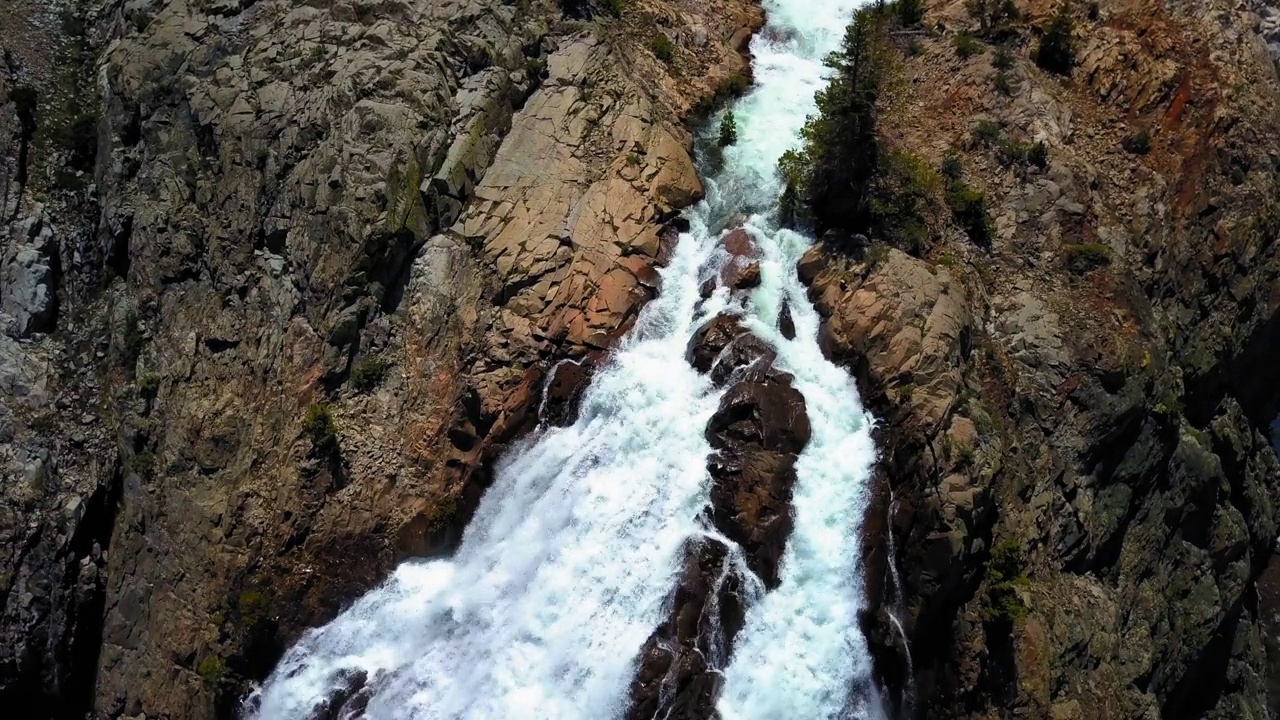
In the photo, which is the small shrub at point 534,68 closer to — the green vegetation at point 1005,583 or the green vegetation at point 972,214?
the green vegetation at point 972,214

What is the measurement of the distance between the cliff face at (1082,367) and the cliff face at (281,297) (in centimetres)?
1022

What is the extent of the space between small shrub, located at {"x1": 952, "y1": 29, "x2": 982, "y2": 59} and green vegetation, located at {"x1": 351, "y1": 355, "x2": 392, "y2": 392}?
2731cm

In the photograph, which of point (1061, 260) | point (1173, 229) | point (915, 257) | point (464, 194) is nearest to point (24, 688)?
point (464, 194)

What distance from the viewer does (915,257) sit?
106 feet

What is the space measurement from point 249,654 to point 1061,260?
31665 mm

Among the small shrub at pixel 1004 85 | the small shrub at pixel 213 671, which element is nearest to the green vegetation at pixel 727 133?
the small shrub at pixel 1004 85

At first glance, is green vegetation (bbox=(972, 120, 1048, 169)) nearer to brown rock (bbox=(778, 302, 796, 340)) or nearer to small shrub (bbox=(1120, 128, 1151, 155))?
small shrub (bbox=(1120, 128, 1151, 155))

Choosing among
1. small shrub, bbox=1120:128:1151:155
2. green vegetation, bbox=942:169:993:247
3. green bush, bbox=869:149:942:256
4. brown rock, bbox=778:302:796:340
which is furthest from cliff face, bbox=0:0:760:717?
small shrub, bbox=1120:128:1151:155

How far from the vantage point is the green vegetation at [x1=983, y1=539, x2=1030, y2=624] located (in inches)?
1089

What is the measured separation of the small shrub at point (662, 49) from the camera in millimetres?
38969

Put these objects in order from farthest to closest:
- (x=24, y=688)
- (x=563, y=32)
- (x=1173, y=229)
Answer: (x=563, y=32)
(x=1173, y=229)
(x=24, y=688)

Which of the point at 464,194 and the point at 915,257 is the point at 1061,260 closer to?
the point at 915,257

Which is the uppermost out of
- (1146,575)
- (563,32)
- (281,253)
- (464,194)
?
(563,32)

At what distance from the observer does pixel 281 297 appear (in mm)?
32812
